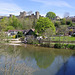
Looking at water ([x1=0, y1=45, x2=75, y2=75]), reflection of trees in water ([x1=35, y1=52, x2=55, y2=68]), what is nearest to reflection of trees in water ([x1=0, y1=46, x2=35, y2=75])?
water ([x1=0, y1=45, x2=75, y2=75])

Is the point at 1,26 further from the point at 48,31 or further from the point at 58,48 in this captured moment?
the point at 58,48

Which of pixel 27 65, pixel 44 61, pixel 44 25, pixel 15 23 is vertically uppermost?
pixel 15 23

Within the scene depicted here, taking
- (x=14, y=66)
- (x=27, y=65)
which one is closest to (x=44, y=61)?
(x=27, y=65)

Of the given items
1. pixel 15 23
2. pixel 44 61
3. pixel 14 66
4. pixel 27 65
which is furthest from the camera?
pixel 15 23

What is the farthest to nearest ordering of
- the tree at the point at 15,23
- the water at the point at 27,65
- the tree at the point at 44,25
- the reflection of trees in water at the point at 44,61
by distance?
the tree at the point at 15,23 < the tree at the point at 44,25 < the reflection of trees in water at the point at 44,61 < the water at the point at 27,65

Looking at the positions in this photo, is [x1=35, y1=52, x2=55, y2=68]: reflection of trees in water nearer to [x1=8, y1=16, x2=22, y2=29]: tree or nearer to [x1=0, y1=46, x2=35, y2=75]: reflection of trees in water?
[x1=0, y1=46, x2=35, y2=75]: reflection of trees in water

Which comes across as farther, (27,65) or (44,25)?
(44,25)

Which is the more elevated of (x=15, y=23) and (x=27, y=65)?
(x=15, y=23)

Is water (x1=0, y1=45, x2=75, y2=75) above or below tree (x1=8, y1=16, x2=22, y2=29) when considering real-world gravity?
below

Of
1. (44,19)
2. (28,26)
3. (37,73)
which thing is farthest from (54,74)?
(28,26)

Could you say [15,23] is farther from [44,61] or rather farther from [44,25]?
[44,61]

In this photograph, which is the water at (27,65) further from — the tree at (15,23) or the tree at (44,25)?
the tree at (15,23)

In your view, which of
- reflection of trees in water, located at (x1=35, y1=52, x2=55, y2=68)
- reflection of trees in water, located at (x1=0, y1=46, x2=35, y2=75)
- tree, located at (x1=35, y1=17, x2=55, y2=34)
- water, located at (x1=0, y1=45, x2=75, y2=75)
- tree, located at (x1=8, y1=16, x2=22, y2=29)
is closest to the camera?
reflection of trees in water, located at (x1=0, y1=46, x2=35, y2=75)

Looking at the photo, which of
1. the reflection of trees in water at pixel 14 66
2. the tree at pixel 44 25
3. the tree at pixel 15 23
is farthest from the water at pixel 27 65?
the tree at pixel 15 23
